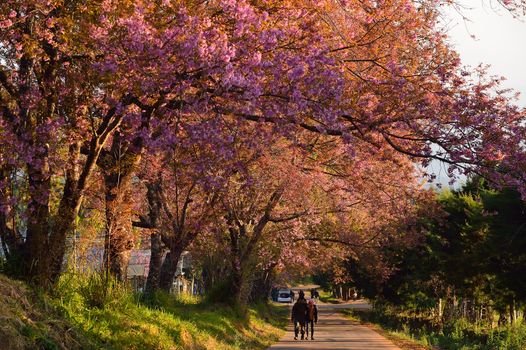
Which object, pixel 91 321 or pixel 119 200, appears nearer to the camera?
pixel 91 321

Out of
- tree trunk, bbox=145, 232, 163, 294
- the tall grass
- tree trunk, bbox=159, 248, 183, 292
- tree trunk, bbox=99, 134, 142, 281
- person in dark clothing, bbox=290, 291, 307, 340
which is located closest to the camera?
the tall grass

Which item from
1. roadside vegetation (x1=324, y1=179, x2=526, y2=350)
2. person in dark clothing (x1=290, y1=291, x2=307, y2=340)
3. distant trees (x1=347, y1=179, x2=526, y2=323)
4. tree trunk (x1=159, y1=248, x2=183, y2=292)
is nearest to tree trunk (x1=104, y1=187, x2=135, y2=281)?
tree trunk (x1=159, y1=248, x2=183, y2=292)

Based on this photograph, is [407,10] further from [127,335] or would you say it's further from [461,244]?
[461,244]

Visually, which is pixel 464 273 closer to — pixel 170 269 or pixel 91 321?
pixel 170 269

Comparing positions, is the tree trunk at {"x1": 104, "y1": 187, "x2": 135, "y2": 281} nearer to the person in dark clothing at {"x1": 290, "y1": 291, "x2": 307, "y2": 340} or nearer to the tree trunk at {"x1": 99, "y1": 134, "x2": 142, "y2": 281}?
the tree trunk at {"x1": 99, "y1": 134, "x2": 142, "y2": 281}

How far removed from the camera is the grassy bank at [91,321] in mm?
9328

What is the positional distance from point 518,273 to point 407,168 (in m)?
5.01

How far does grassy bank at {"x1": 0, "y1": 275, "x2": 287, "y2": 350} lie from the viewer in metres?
9.33

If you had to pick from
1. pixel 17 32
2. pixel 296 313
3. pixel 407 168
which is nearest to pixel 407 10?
pixel 17 32

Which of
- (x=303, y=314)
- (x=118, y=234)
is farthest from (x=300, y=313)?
(x=118, y=234)

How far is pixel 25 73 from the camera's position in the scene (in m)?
12.9

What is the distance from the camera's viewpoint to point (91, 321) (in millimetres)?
12250

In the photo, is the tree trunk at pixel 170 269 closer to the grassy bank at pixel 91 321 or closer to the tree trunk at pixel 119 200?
the grassy bank at pixel 91 321

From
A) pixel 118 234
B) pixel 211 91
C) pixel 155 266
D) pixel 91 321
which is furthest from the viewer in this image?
pixel 155 266
